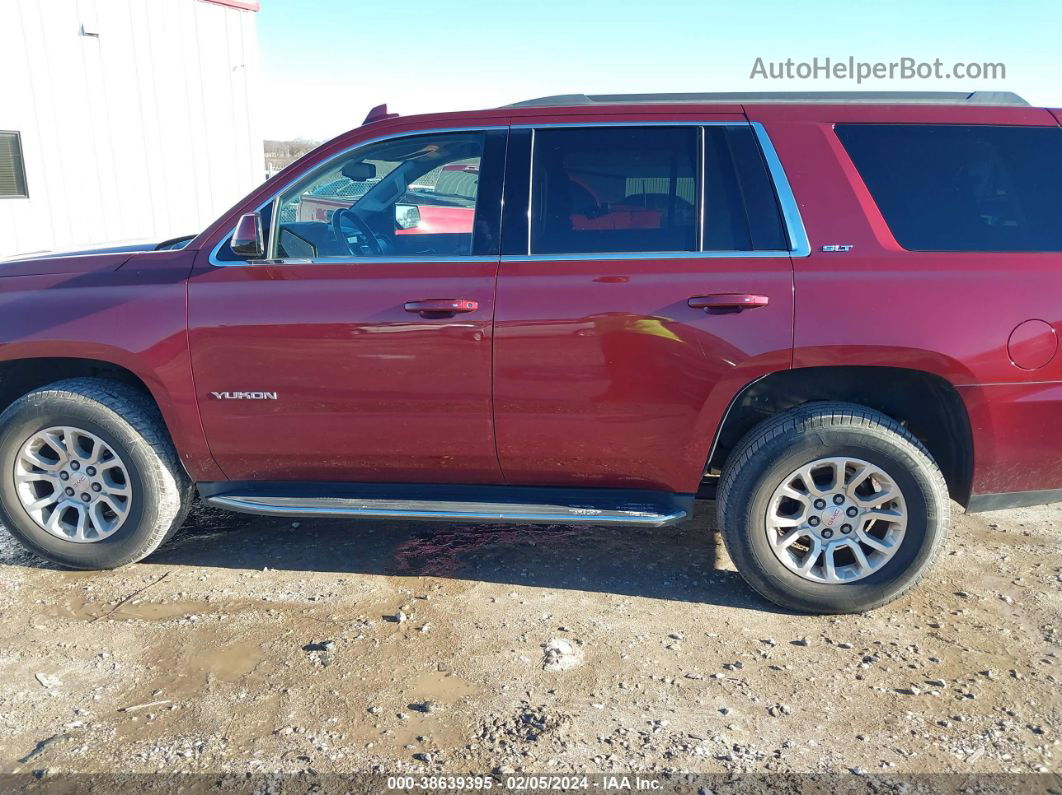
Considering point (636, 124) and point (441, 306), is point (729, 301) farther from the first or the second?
point (441, 306)

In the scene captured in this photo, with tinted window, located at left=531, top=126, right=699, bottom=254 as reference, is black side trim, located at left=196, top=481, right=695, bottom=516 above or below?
below

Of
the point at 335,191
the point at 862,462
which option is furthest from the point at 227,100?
the point at 862,462

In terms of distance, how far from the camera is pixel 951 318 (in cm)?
312

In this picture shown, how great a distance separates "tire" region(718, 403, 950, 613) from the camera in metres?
3.25

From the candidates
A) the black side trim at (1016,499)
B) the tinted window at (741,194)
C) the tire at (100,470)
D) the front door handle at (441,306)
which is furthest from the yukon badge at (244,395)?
the black side trim at (1016,499)

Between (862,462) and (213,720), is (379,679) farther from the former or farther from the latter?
(862,462)

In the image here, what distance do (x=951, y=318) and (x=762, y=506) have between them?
99 centimetres

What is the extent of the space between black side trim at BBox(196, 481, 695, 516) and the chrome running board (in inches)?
1.3

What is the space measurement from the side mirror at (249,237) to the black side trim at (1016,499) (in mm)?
3092

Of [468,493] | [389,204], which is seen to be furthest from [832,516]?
[389,204]

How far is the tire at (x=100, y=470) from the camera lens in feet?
11.9

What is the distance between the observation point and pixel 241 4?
40.2 ft

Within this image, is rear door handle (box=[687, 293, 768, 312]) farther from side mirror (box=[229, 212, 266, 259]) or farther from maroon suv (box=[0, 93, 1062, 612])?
side mirror (box=[229, 212, 266, 259])

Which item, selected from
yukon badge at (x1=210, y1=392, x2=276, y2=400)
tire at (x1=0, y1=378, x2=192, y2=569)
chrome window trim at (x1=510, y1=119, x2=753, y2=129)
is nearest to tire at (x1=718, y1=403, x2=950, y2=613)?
chrome window trim at (x1=510, y1=119, x2=753, y2=129)
